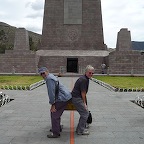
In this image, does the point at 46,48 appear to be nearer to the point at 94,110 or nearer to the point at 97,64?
the point at 97,64

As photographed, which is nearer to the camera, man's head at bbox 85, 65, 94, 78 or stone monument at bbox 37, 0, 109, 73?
man's head at bbox 85, 65, 94, 78

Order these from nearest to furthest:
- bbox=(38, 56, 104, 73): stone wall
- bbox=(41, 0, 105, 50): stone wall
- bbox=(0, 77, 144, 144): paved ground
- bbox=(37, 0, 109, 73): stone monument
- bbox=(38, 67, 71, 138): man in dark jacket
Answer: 1. bbox=(0, 77, 144, 144): paved ground
2. bbox=(38, 67, 71, 138): man in dark jacket
3. bbox=(38, 56, 104, 73): stone wall
4. bbox=(37, 0, 109, 73): stone monument
5. bbox=(41, 0, 105, 50): stone wall

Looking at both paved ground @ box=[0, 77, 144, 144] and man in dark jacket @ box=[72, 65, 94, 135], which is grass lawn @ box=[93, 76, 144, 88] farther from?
man in dark jacket @ box=[72, 65, 94, 135]

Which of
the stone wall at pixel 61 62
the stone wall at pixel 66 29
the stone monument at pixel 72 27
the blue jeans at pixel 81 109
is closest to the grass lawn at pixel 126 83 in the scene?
the stone wall at pixel 61 62

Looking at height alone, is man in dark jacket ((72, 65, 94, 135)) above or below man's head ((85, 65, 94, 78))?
below

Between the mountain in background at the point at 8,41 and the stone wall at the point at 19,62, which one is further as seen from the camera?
the mountain in background at the point at 8,41

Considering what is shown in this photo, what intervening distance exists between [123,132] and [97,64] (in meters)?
27.0

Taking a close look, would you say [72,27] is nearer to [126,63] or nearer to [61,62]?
[61,62]

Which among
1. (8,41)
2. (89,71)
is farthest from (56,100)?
(8,41)

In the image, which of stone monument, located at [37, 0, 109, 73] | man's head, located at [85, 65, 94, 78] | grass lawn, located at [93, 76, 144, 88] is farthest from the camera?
stone monument, located at [37, 0, 109, 73]

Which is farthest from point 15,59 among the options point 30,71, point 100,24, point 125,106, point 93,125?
point 93,125

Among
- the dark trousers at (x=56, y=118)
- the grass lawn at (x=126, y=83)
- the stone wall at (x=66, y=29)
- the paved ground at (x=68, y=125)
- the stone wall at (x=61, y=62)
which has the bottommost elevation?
the grass lawn at (x=126, y=83)

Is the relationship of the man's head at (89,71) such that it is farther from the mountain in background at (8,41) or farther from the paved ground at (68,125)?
the mountain in background at (8,41)

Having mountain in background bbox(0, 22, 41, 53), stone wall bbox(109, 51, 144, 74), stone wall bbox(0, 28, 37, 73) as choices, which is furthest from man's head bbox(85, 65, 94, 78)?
mountain in background bbox(0, 22, 41, 53)
